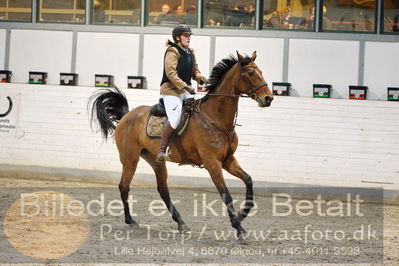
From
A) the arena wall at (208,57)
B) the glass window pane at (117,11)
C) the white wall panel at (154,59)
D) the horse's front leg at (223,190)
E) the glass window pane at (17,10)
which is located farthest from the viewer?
the glass window pane at (17,10)

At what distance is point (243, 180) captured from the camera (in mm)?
7879

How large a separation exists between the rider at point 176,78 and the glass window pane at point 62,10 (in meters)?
5.51

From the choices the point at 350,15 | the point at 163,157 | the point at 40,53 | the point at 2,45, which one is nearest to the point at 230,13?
the point at 350,15

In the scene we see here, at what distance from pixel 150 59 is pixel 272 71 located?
7.55 ft

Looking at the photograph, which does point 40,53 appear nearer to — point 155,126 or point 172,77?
point 155,126

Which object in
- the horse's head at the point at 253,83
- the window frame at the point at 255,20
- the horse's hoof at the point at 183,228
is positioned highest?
the window frame at the point at 255,20

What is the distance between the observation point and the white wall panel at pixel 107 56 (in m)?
13.2

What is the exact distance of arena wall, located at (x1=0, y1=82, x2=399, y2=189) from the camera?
11844 millimetres

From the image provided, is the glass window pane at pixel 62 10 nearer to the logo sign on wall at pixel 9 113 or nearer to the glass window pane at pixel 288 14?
the logo sign on wall at pixel 9 113

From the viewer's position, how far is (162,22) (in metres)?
13.2

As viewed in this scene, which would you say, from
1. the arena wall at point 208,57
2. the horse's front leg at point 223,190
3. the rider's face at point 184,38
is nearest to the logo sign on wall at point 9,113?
the arena wall at point 208,57

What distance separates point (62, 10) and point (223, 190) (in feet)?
23.5

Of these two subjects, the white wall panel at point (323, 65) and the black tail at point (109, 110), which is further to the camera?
the white wall panel at point (323, 65)

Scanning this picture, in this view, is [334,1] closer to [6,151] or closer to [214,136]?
[214,136]
